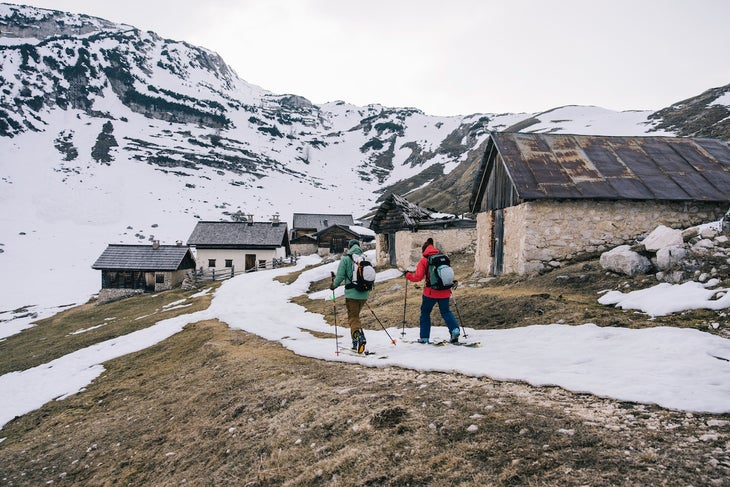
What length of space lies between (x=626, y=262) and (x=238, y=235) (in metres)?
48.2

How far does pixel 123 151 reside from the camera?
11662cm

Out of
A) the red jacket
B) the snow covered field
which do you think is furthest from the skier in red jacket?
the snow covered field

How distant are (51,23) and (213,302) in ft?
832

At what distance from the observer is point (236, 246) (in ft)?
167

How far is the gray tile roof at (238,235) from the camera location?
50.6 meters

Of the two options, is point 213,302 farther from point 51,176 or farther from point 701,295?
point 51,176

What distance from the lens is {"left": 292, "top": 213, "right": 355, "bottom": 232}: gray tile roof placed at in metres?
70.8

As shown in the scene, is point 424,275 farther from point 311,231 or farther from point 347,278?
point 311,231

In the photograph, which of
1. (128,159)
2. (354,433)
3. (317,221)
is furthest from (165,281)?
(128,159)

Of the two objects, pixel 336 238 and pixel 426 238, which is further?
pixel 336 238

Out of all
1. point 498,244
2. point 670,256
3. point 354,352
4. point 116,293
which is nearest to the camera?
point 354,352

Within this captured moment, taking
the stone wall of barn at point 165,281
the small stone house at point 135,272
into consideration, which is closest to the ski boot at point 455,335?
the small stone house at point 135,272

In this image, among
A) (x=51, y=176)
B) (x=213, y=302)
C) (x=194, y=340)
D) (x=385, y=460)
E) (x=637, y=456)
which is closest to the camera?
(x=637, y=456)

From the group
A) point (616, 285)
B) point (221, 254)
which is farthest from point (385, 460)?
point (221, 254)
